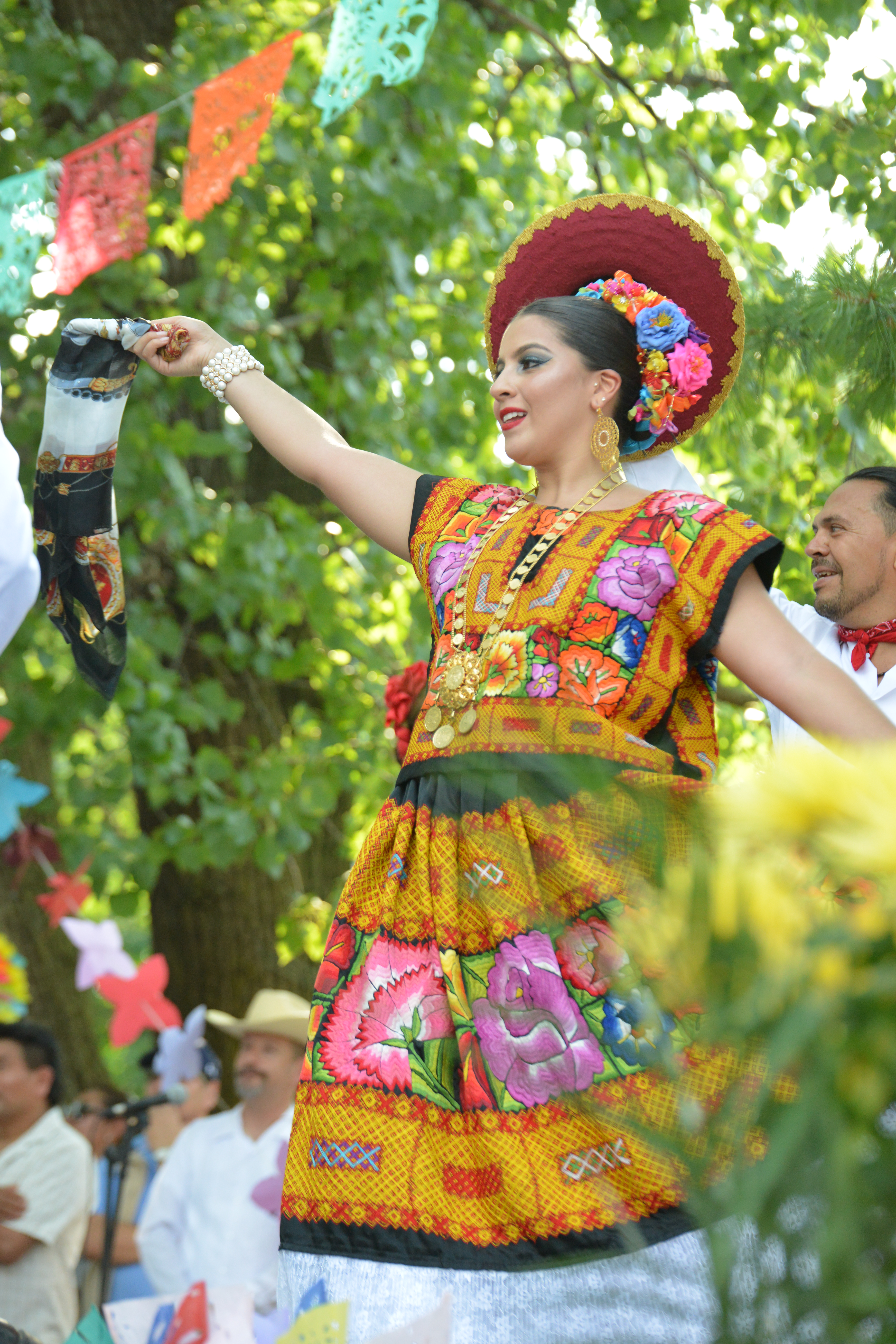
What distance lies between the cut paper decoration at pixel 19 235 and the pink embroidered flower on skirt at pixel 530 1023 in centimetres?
253

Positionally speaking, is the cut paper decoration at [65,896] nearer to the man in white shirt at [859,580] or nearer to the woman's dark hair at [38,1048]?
the woman's dark hair at [38,1048]

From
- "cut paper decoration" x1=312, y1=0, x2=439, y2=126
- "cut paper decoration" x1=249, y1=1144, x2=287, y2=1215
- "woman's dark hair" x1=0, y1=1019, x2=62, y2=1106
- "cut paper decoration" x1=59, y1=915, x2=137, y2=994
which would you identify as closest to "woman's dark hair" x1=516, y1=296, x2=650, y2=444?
"cut paper decoration" x1=312, y1=0, x2=439, y2=126

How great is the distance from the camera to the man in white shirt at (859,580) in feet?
8.44

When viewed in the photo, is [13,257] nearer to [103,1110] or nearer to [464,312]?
[464,312]

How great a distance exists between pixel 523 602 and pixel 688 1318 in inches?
47.4

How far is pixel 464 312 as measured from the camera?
5934 millimetres

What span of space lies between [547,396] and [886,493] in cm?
101

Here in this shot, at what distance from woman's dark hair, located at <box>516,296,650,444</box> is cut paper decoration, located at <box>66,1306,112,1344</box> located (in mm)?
1772

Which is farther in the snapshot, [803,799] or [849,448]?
[849,448]

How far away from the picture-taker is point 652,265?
7.03 feet

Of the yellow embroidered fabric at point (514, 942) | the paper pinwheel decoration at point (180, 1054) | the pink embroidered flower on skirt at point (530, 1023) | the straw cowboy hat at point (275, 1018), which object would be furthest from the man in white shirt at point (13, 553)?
the paper pinwheel decoration at point (180, 1054)

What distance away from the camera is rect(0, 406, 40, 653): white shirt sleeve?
5.74 ft

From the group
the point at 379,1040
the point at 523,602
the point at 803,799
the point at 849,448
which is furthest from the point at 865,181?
the point at 803,799

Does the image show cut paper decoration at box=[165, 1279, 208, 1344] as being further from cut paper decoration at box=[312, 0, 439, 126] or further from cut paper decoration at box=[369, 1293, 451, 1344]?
cut paper decoration at box=[312, 0, 439, 126]
